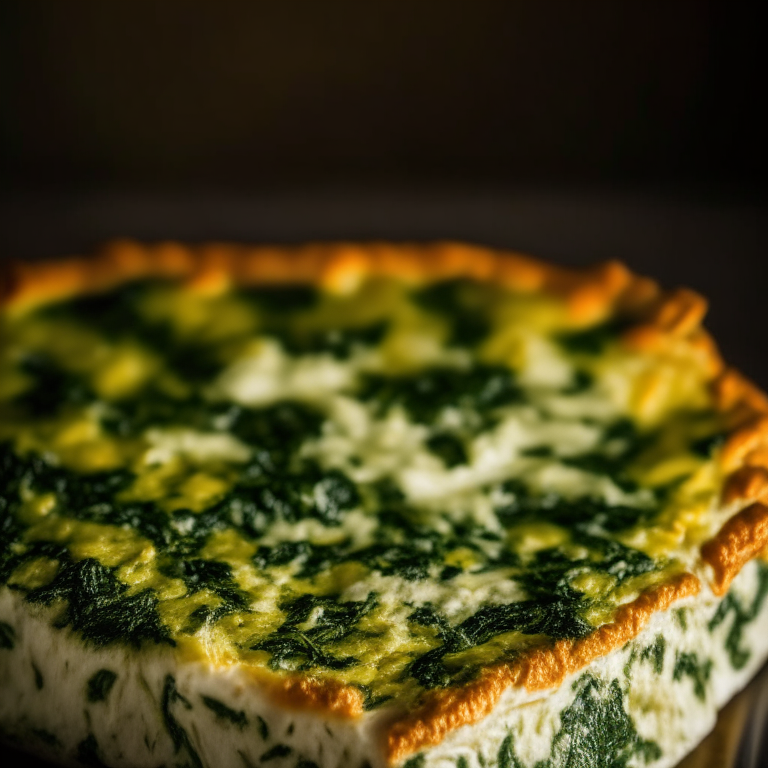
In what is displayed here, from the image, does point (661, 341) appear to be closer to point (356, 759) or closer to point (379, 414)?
point (379, 414)

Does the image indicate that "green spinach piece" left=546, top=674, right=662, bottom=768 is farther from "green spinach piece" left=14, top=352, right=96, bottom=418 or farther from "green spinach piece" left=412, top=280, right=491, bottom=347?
"green spinach piece" left=14, top=352, right=96, bottom=418

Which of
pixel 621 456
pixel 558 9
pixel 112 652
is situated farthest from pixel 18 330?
pixel 558 9

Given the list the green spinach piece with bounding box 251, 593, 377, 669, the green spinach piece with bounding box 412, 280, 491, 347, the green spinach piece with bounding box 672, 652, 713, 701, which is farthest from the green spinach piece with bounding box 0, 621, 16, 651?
the green spinach piece with bounding box 412, 280, 491, 347

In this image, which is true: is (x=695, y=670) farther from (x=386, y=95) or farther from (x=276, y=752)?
(x=386, y=95)

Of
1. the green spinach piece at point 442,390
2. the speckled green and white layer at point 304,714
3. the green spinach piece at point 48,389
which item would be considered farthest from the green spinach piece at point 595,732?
the green spinach piece at point 48,389

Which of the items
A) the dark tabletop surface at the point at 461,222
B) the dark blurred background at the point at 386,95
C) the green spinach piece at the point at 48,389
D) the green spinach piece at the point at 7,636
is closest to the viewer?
the green spinach piece at the point at 7,636

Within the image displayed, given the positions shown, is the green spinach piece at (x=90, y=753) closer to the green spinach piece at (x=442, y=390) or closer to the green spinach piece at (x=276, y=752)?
the green spinach piece at (x=276, y=752)

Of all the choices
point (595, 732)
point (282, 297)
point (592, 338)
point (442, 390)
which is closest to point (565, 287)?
point (592, 338)
